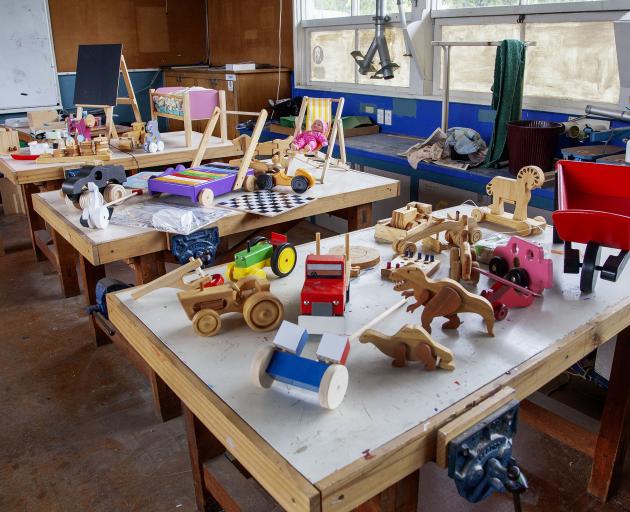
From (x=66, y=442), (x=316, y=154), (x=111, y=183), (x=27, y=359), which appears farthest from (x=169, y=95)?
(x=66, y=442)

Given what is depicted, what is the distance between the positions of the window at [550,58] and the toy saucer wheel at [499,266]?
2342mm

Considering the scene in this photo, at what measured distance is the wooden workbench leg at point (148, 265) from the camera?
88.0 inches

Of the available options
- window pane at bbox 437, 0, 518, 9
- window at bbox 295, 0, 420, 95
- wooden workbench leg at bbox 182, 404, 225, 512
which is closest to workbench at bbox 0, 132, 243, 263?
window at bbox 295, 0, 420, 95

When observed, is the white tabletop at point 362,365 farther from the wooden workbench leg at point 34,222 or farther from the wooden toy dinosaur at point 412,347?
the wooden workbench leg at point 34,222

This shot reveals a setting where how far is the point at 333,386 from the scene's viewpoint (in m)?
0.95

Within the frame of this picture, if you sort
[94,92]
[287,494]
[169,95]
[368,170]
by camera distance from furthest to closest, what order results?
[368,170] → [94,92] → [169,95] → [287,494]

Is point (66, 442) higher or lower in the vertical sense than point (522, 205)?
lower

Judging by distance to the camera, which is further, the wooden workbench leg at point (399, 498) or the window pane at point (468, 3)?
the window pane at point (468, 3)

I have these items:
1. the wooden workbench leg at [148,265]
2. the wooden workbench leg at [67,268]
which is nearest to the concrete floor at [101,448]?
the wooden workbench leg at [67,268]

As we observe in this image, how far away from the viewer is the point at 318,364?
3.21 feet

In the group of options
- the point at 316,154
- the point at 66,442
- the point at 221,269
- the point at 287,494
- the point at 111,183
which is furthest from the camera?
the point at 316,154

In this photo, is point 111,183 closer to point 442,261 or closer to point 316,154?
point 316,154

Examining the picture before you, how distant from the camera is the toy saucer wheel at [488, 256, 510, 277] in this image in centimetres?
142

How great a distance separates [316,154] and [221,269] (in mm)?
1765
